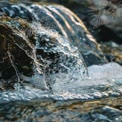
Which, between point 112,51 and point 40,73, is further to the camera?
point 112,51

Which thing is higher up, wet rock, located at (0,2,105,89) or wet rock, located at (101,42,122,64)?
wet rock, located at (0,2,105,89)

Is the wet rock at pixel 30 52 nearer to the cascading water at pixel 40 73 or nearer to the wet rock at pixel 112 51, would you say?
the cascading water at pixel 40 73

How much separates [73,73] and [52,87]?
832mm

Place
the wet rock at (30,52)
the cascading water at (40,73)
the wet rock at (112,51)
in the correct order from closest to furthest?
the cascading water at (40,73) → the wet rock at (30,52) → the wet rock at (112,51)

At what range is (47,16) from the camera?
8086 mm

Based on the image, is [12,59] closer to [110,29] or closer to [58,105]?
[58,105]

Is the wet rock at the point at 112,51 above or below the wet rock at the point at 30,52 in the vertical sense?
below

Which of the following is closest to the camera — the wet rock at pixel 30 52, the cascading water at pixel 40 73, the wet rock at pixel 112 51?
the cascading water at pixel 40 73

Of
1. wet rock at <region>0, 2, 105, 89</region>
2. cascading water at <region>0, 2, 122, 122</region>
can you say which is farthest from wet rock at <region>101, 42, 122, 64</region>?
cascading water at <region>0, 2, 122, 122</region>

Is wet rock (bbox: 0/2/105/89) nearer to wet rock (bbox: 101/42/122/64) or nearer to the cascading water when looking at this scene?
the cascading water

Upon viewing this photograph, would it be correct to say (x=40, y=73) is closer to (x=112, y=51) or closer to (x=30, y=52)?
(x=30, y=52)

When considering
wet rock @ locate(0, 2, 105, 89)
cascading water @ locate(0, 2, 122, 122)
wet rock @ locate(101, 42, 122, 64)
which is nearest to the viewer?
cascading water @ locate(0, 2, 122, 122)

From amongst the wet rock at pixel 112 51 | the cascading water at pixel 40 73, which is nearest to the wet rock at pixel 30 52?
the cascading water at pixel 40 73

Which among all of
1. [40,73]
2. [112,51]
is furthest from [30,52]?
[112,51]
